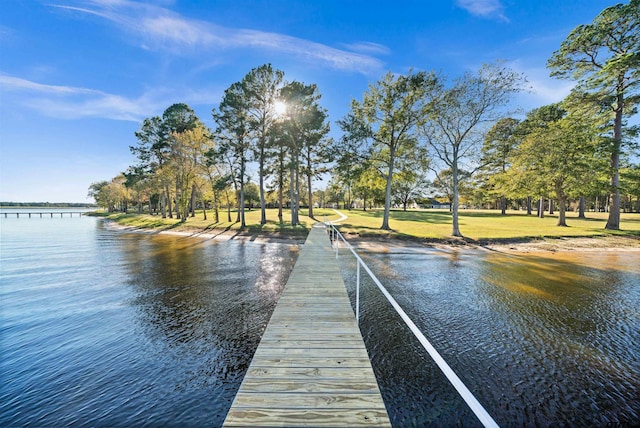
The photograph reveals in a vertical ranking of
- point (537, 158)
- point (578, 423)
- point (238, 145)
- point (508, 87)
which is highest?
point (508, 87)

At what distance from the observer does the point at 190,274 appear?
11273mm

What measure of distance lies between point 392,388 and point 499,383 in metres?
1.91

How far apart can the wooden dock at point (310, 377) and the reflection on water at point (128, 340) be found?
1067 millimetres

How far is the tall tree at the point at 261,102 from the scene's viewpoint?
24.2 meters

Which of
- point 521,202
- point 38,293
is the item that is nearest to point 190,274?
point 38,293

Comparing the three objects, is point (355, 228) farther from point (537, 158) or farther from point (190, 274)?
point (537, 158)

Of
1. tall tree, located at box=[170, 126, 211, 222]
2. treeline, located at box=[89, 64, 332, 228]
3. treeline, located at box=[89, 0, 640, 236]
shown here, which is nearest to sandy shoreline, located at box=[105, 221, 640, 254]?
treeline, located at box=[89, 0, 640, 236]

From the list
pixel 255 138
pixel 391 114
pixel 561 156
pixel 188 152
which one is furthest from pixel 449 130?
pixel 188 152

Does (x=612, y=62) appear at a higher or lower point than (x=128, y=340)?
higher

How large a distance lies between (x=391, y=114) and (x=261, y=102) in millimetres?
12980

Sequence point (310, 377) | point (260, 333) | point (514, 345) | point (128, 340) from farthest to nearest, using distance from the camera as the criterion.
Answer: point (260, 333) → point (128, 340) → point (514, 345) → point (310, 377)

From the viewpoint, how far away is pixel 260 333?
236 inches

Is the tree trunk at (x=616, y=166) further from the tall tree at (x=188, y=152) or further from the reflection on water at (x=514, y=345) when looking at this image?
the tall tree at (x=188, y=152)

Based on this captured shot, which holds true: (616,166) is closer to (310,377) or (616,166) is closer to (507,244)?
(507,244)
